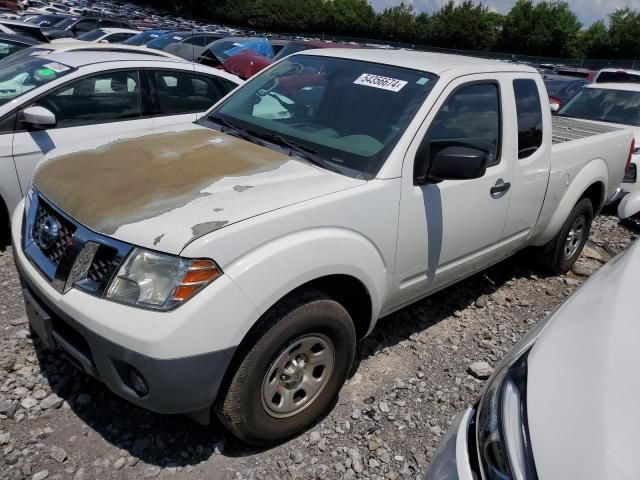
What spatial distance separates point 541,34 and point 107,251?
201ft

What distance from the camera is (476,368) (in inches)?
132

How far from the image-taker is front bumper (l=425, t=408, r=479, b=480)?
5.06 feet

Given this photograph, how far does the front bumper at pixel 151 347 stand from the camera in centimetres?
195

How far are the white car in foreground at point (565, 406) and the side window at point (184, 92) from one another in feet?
13.3

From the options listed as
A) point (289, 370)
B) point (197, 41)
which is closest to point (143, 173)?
point (289, 370)

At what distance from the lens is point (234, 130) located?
126 inches

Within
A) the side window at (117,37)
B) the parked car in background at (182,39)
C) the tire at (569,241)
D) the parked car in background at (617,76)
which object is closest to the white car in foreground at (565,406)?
the tire at (569,241)

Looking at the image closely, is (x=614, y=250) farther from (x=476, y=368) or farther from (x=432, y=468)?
(x=432, y=468)

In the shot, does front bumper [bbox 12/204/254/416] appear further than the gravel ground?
No

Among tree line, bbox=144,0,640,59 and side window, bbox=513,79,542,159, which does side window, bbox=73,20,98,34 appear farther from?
tree line, bbox=144,0,640,59

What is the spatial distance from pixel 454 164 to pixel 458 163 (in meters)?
0.02

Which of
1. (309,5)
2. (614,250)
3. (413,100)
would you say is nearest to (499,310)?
(413,100)

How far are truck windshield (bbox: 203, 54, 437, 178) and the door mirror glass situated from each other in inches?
10.1

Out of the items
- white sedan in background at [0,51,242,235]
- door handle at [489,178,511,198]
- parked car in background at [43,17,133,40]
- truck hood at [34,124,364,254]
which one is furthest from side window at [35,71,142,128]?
parked car in background at [43,17,133,40]
